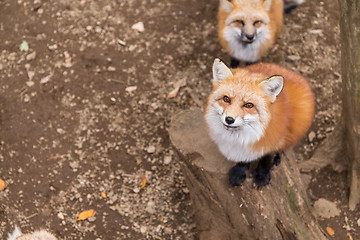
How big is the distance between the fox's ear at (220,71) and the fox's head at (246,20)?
5.45ft

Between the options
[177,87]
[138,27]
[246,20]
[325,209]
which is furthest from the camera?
[138,27]

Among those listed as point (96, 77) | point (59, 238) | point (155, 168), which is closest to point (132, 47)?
point (96, 77)

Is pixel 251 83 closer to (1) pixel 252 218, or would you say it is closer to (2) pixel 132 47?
(1) pixel 252 218

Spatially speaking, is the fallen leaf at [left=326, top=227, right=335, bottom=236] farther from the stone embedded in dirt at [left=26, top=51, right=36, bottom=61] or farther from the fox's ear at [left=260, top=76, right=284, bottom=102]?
the stone embedded in dirt at [left=26, top=51, right=36, bottom=61]

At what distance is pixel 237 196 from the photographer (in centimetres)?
322

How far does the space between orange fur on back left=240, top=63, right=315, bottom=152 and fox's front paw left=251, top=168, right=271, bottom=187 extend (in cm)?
28

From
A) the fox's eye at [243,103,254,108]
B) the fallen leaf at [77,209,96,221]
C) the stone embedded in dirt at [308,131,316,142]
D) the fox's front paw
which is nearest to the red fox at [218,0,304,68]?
the stone embedded in dirt at [308,131,316,142]

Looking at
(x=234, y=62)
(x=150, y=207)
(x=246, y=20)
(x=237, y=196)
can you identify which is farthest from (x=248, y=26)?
(x=150, y=207)

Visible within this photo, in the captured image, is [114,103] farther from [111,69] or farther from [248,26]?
[248,26]

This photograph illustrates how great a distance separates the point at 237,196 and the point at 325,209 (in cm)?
146

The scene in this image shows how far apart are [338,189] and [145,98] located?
251 cm

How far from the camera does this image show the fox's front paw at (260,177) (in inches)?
126

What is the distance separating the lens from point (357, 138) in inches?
148

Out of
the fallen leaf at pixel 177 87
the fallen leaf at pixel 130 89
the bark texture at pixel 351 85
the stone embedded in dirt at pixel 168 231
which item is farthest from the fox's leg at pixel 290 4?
the stone embedded in dirt at pixel 168 231
